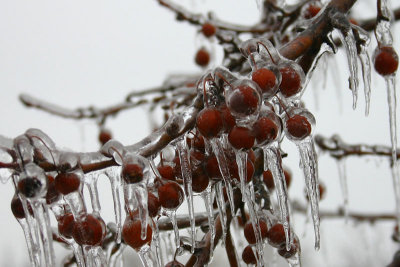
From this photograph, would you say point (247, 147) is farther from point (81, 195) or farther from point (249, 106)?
point (81, 195)

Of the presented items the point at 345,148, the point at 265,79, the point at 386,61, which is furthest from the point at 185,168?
the point at 345,148

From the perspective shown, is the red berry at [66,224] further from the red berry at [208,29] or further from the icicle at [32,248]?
the red berry at [208,29]

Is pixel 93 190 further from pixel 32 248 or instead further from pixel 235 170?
pixel 235 170

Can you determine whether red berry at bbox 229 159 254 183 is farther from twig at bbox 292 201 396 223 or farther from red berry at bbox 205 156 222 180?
twig at bbox 292 201 396 223

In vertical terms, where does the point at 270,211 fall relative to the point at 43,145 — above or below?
below

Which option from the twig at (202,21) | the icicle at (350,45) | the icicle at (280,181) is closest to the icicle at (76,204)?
the icicle at (280,181)

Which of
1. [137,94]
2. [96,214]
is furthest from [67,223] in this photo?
[137,94]
